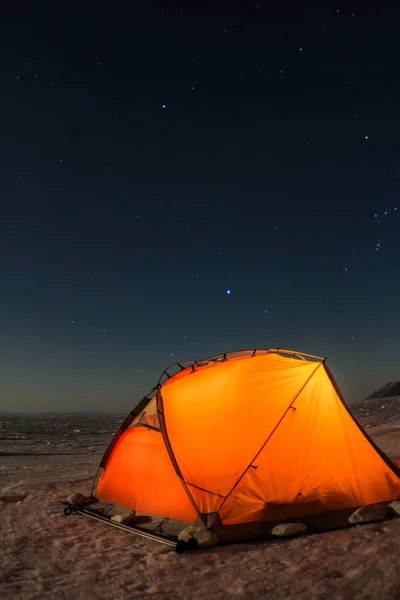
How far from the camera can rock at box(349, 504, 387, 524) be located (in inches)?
271

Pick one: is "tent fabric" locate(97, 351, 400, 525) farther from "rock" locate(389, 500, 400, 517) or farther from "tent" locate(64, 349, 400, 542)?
"rock" locate(389, 500, 400, 517)

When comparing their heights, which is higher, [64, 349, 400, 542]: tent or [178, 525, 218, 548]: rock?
[64, 349, 400, 542]: tent

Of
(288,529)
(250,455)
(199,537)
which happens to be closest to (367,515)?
(288,529)

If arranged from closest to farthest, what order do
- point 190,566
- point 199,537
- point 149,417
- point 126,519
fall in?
→ point 190,566, point 199,537, point 126,519, point 149,417

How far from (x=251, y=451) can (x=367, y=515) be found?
207cm

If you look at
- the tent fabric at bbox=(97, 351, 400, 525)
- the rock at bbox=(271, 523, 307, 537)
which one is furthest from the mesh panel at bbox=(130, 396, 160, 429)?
the rock at bbox=(271, 523, 307, 537)

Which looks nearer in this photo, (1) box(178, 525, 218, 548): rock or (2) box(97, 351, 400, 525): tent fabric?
(1) box(178, 525, 218, 548): rock

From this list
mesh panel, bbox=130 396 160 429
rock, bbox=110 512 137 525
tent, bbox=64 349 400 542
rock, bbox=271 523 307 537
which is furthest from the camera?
mesh panel, bbox=130 396 160 429

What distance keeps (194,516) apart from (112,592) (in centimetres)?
251

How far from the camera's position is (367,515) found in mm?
6957

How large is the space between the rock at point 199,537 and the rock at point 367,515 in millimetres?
2328

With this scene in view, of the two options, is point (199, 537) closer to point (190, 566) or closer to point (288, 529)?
point (190, 566)

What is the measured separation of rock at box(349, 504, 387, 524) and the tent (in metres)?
0.19

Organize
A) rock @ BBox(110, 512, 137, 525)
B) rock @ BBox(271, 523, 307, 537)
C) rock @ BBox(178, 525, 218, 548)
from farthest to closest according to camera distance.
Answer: rock @ BBox(110, 512, 137, 525) → rock @ BBox(271, 523, 307, 537) → rock @ BBox(178, 525, 218, 548)
